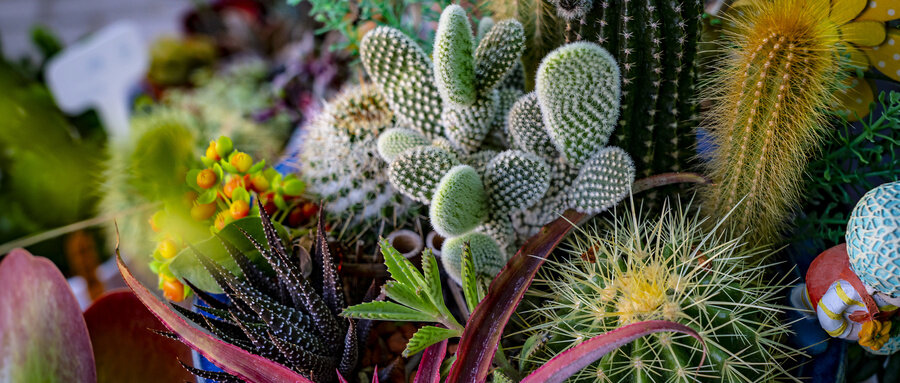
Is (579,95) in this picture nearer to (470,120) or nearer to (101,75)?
(470,120)

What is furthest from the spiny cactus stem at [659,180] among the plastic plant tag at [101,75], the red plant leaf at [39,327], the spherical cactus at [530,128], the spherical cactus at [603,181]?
the plastic plant tag at [101,75]

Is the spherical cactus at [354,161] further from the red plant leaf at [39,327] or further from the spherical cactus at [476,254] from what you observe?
the red plant leaf at [39,327]

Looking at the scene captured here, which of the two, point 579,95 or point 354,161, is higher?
point 579,95

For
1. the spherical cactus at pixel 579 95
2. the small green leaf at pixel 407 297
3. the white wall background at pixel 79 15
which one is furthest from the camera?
the white wall background at pixel 79 15

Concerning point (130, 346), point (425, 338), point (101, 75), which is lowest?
point (130, 346)

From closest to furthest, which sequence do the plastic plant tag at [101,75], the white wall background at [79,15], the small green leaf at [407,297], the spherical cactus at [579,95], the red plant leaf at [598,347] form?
the red plant leaf at [598,347], the small green leaf at [407,297], the spherical cactus at [579,95], the plastic plant tag at [101,75], the white wall background at [79,15]

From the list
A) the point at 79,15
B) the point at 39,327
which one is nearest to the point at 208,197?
the point at 39,327

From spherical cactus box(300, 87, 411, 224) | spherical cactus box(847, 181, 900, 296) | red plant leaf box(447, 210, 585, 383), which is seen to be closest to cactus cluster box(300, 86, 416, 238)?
spherical cactus box(300, 87, 411, 224)
